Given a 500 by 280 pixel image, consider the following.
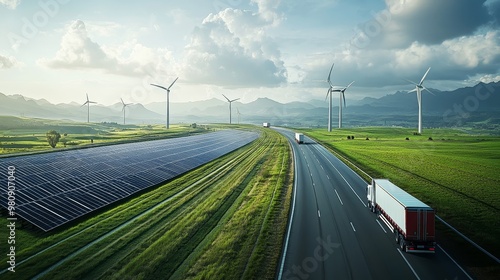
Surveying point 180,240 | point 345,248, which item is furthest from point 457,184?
point 180,240

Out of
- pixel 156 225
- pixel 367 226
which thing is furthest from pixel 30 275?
pixel 367 226

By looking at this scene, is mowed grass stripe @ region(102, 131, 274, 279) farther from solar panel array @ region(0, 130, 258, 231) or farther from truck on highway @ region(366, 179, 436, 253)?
truck on highway @ region(366, 179, 436, 253)

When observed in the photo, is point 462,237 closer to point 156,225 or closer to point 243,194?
point 243,194

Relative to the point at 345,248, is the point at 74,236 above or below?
above

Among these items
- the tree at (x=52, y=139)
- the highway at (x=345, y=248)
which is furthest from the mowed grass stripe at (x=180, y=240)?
the tree at (x=52, y=139)

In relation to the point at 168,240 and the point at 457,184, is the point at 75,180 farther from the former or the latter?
the point at 457,184

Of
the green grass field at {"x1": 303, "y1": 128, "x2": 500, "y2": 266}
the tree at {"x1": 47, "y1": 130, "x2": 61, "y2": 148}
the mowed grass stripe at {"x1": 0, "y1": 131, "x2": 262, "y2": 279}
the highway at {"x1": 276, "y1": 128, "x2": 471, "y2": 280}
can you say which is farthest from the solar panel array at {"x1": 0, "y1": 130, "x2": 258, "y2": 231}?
the green grass field at {"x1": 303, "y1": 128, "x2": 500, "y2": 266}
